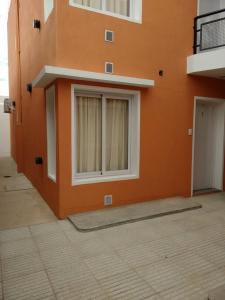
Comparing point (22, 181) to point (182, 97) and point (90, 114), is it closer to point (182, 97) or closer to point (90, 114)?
point (90, 114)

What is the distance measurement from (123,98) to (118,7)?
170 centimetres

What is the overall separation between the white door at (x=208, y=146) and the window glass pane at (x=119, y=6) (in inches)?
105

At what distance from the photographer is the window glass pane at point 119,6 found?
174 inches

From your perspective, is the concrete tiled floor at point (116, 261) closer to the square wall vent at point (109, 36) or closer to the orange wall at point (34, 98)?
the orange wall at point (34, 98)

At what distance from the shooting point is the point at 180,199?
5156 mm

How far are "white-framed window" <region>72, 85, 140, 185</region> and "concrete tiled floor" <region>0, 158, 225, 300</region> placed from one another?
3.65 ft

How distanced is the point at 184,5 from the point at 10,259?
221 inches

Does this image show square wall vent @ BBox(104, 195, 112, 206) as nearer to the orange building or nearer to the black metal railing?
the orange building

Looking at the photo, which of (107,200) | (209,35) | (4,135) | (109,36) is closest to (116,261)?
(107,200)

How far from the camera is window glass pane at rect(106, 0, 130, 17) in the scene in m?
4.42

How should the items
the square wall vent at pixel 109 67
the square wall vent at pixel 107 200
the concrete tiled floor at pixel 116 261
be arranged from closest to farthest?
1. the concrete tiled floor at pixel 116 261
2. the square wall vent at pixel 109 67
3. the square wall vent at pixel 107 200

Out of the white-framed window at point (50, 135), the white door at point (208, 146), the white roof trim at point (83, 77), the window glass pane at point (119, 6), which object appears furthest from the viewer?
the white door at point (208, 146)

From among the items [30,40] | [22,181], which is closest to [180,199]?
[22,181]

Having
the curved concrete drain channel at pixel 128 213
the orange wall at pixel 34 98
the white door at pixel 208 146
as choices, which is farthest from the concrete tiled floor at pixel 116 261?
the white door at pixel 208 146
